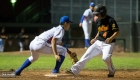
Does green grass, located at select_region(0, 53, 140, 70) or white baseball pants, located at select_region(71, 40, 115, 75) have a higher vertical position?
white baseball pants, located at select_region(71, 40, 115, 75)

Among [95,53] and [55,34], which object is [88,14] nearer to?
[95,53]

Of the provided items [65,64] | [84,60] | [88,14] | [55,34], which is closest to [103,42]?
[84,60]

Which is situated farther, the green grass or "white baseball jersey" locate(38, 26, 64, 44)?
the green grass

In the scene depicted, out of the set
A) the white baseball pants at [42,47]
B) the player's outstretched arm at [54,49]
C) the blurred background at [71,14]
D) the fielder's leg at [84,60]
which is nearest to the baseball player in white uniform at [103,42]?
the fielder's leg at [84,60]

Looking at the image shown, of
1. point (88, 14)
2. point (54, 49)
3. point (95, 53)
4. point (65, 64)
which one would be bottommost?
point (65, 64)

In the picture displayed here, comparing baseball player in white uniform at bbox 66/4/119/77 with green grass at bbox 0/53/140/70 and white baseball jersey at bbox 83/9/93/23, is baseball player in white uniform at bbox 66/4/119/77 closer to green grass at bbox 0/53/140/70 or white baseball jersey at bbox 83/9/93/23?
green grass at bbox 0/53/140/70

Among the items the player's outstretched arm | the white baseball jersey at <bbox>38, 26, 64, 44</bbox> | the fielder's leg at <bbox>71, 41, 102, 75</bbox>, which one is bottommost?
the fielder's leg at <bbox>71, 41, 102, 75</bbox>

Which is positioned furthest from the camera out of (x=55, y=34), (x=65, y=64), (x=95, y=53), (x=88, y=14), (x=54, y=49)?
(x=88, y=14)

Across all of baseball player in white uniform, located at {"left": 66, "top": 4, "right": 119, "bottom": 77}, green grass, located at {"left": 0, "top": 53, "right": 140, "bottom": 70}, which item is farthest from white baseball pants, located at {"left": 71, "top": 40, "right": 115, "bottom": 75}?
green grass, located at {"left": 0, "top": 53, "right": 140, "bottom": 70}

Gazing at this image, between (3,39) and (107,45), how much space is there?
58.2 ft

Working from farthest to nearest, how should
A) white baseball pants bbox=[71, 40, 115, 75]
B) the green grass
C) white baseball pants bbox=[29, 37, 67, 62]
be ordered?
the green grass < white baseball pants bbox=[71, 40, 115, 75] < white baseball pants bbox=[29, 37, 67, 62]

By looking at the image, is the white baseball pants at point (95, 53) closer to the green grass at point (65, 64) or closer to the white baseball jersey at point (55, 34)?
the white baseball jersey at point (55, 34)

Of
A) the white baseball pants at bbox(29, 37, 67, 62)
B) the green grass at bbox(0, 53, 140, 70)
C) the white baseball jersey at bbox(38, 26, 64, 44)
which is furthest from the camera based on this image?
the green grass at bbox(0, 53, 140, 70)

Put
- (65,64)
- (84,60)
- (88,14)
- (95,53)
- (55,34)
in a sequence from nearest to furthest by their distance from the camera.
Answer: (55,34) → (84,60) → (95,53) → (65,64) → (88,14)
